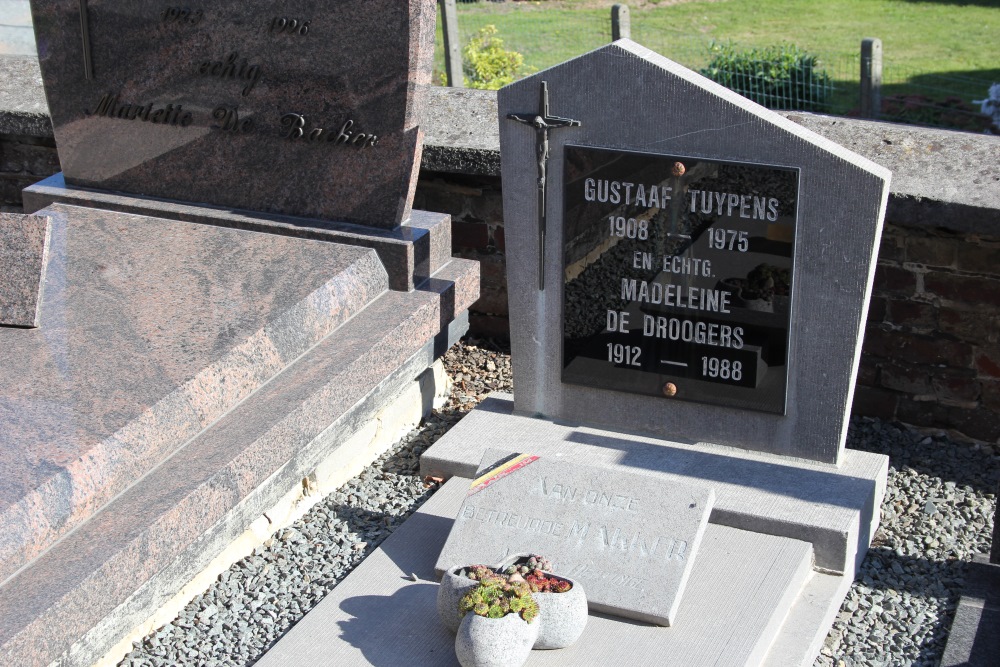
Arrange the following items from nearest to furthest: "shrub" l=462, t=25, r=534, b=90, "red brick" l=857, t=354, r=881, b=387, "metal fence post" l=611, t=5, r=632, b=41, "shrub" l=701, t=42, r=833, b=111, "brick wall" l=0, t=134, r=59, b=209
Result: "red brick" l=857, t=354, r=881, b=387, "brick wall" l=0, t=134, r=59, b=209, "shrub" l=462, t=25, r=534, b=90, "metal fence post" l=611, t=5, r=632, b=41, "shrub" l=701, t=42, r=833, b=111

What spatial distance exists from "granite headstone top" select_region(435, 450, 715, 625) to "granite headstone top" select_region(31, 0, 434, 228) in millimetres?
1524

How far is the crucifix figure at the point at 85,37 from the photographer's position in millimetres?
5363

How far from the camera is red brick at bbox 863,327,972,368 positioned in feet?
16.6

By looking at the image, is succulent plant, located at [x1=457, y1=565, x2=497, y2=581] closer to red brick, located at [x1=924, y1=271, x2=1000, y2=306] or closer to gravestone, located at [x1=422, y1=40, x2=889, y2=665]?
gravestone, located at [x1=422, y1=40, x2=889, y2=665]

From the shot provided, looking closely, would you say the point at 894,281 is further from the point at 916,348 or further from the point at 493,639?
the point at 493,639

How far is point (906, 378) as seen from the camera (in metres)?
5.22

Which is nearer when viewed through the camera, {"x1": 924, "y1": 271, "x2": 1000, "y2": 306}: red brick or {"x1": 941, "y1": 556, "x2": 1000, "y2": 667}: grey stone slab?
{"x1": 941, "y1": 556, "x2": 1000, "y2": 667}: grey stone slab

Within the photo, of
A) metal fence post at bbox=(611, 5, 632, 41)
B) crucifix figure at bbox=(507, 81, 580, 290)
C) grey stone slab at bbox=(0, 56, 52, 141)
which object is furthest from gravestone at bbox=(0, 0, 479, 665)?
metal fence post at bbox=(611, 5, 632, 41)

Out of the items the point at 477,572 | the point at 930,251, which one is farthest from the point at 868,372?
the point at 477,572

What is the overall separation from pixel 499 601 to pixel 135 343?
1.80 meters

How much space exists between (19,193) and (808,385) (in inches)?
181

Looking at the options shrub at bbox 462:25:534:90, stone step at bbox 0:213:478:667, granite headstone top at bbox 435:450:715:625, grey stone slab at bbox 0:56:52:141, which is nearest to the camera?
stone step at bbox 0:213:478:667

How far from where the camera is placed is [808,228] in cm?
432

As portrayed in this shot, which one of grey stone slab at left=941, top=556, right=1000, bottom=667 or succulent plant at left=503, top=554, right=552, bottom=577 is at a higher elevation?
succulent plant at left=503, top=554, right=552, bottom=577
